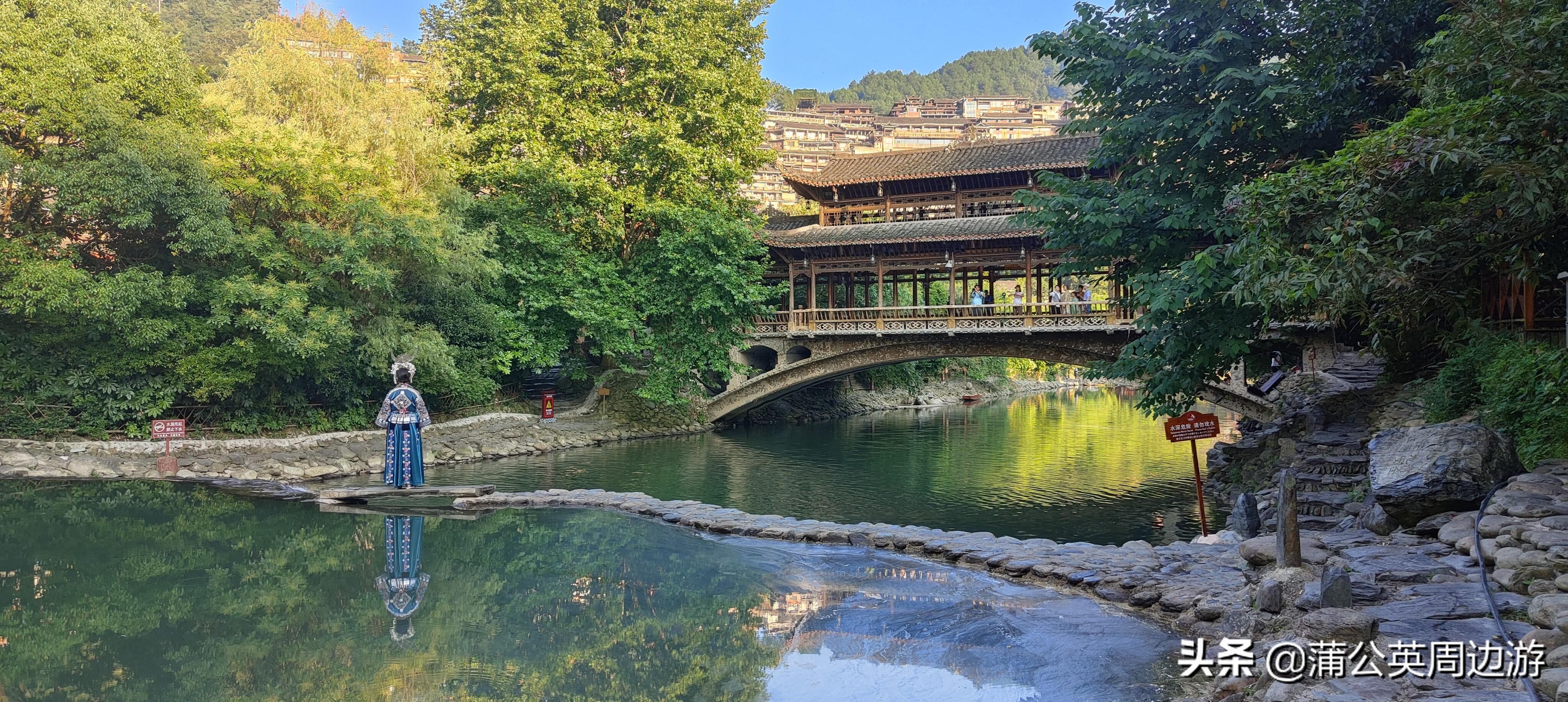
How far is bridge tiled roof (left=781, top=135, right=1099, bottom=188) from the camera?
27.4 metres

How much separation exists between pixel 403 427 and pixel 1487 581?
43.2 ft

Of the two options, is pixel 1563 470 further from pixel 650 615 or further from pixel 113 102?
pixel 113 102

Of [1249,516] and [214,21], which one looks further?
[214,21]

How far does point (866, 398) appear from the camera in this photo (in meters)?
37.8

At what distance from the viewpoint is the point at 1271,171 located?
41.3 feet

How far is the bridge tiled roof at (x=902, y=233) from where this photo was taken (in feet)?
80.4

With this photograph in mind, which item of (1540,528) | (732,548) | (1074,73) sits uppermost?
(1074,73)

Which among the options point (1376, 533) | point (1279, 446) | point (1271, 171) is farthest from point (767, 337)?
point (1376, 533)

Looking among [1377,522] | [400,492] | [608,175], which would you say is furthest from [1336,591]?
[608,175]

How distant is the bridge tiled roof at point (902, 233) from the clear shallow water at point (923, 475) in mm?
5350

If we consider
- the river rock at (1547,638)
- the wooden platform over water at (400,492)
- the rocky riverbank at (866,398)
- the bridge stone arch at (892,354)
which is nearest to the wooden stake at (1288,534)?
the river rock at (1547,638)

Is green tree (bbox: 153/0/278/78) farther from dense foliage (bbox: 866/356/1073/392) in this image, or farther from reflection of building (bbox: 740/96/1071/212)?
reflection of building (bbox: 740/96/1071/212)

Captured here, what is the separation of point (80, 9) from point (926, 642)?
18636mm

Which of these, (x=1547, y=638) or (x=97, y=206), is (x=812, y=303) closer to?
(x=97, y=206)
